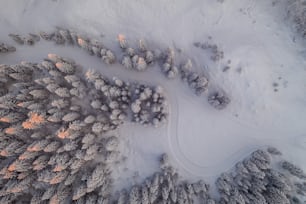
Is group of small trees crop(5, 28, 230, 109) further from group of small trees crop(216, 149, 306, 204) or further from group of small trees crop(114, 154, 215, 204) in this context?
group of small trees crop(114, 154, 215, 204)

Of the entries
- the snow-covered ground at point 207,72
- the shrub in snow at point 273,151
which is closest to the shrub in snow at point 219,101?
the snow-covered ground at point 207,72

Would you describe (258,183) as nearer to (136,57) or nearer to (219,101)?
(219,101)

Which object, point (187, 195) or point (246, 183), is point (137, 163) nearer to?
point (187, 195)

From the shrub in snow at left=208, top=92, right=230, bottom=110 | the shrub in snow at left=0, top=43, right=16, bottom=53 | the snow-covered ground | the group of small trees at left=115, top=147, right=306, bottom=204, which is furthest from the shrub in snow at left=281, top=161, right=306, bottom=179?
the shrub in snow at left=0, top=43, right=16, bottom=53

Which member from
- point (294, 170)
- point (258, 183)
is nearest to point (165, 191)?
point (258, 183)

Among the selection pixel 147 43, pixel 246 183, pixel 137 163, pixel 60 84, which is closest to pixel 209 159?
pixel 246 183

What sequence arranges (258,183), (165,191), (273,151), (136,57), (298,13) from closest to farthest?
(165,191), (258,183), (136,57), (273,151), (298,13)

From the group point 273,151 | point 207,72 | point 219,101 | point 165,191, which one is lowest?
point 165,191

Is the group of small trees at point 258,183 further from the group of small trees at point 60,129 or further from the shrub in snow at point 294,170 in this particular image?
the group of small trees at point 60,129

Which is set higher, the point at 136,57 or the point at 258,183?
the point at 136,57
